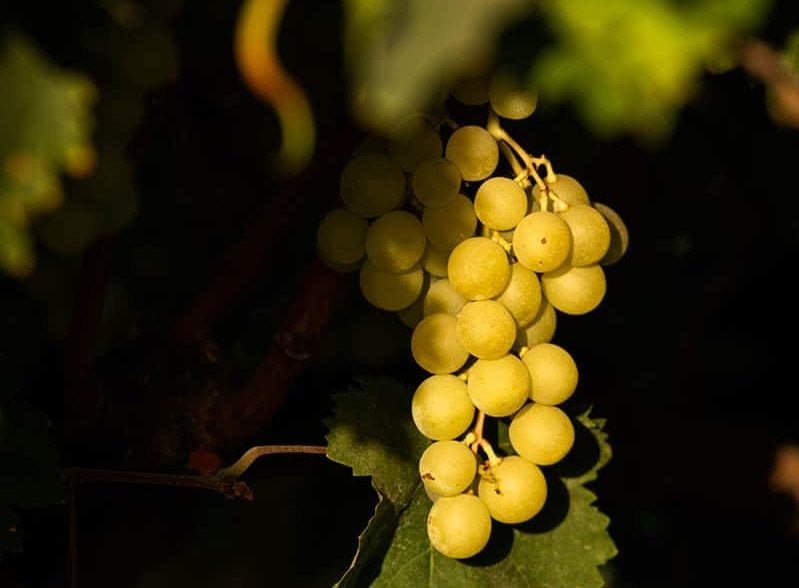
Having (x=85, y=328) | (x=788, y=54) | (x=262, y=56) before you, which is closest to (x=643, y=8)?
(x=262, y=56)

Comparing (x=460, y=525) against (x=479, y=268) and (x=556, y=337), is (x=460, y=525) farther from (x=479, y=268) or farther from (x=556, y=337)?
(x=556, y=337)

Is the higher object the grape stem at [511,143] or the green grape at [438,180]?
the grape stem at [511,143]

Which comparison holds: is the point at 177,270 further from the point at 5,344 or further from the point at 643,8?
the point at 643,8

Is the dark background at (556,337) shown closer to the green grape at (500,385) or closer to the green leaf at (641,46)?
the green grape at (500,385)

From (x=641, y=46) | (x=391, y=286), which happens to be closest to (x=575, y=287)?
(x=391, y=286)

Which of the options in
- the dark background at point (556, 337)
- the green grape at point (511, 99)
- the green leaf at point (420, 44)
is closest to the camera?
the green leaf at point (420, 44)

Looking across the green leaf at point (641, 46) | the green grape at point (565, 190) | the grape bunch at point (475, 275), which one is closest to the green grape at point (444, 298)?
the grape bunch at point (475, 275)
